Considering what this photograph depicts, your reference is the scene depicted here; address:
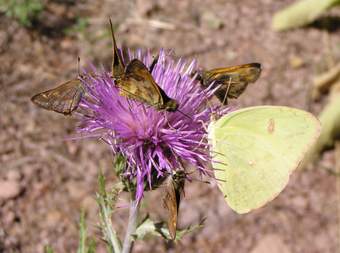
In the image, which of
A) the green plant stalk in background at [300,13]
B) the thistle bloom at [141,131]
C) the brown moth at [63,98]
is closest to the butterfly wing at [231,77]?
the thistle bloom at [141,131]

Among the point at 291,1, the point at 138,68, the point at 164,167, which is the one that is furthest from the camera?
the point at 291,1

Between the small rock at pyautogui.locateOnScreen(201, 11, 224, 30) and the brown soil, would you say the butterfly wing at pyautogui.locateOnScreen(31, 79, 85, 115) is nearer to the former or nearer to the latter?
the brown soil

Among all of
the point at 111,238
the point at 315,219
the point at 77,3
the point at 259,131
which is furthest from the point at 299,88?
the point at 111,238

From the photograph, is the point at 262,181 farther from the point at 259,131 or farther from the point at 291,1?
the point at 291,1

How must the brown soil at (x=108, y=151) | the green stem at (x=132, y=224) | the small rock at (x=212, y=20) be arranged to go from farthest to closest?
the small rock at (x=212, y=20), the brown soil at (x=108, y=151), the green stem at (x=132, y=224)

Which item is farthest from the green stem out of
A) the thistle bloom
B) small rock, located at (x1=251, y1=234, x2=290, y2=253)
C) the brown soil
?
small rock, located at (x1=251, y1=234, x2=290, y2=253)

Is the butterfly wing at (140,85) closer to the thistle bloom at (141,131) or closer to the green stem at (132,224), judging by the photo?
the thistle bloom at (141,131)
